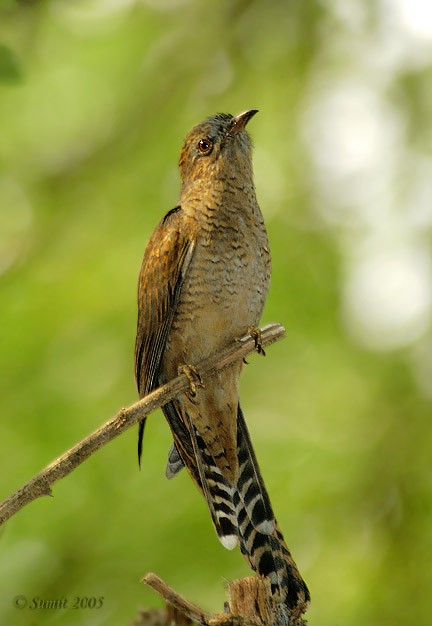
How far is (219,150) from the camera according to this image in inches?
208

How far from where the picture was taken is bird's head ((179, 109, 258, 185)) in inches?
205

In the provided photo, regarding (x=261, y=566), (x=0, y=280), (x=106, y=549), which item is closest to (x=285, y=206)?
(x=0, y=280)

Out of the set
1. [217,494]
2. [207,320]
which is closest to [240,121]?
[207,320]

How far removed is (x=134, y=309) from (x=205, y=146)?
179 cm

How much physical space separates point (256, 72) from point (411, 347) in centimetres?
299

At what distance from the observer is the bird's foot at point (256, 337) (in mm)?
4445

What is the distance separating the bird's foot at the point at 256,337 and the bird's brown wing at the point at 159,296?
49cm

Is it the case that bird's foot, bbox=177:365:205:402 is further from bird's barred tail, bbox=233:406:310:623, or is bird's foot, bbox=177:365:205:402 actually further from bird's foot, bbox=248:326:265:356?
bird's barred tail, bbox=233:406:310:623

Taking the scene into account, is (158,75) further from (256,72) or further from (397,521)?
(397,521)

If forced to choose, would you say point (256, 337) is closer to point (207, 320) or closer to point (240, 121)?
point (207, 320)

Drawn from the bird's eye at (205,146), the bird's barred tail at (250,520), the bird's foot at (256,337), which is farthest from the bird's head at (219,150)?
the bird's barred tail at (250,520)

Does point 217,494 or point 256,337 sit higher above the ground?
point 256,337

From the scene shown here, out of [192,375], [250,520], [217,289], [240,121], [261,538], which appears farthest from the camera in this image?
[240,121]

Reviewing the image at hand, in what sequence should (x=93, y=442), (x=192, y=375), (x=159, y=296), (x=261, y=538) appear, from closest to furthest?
(x=93, y=442) → (x=261, y=538) → (x=192, y=375) → (x=159, y=296)
